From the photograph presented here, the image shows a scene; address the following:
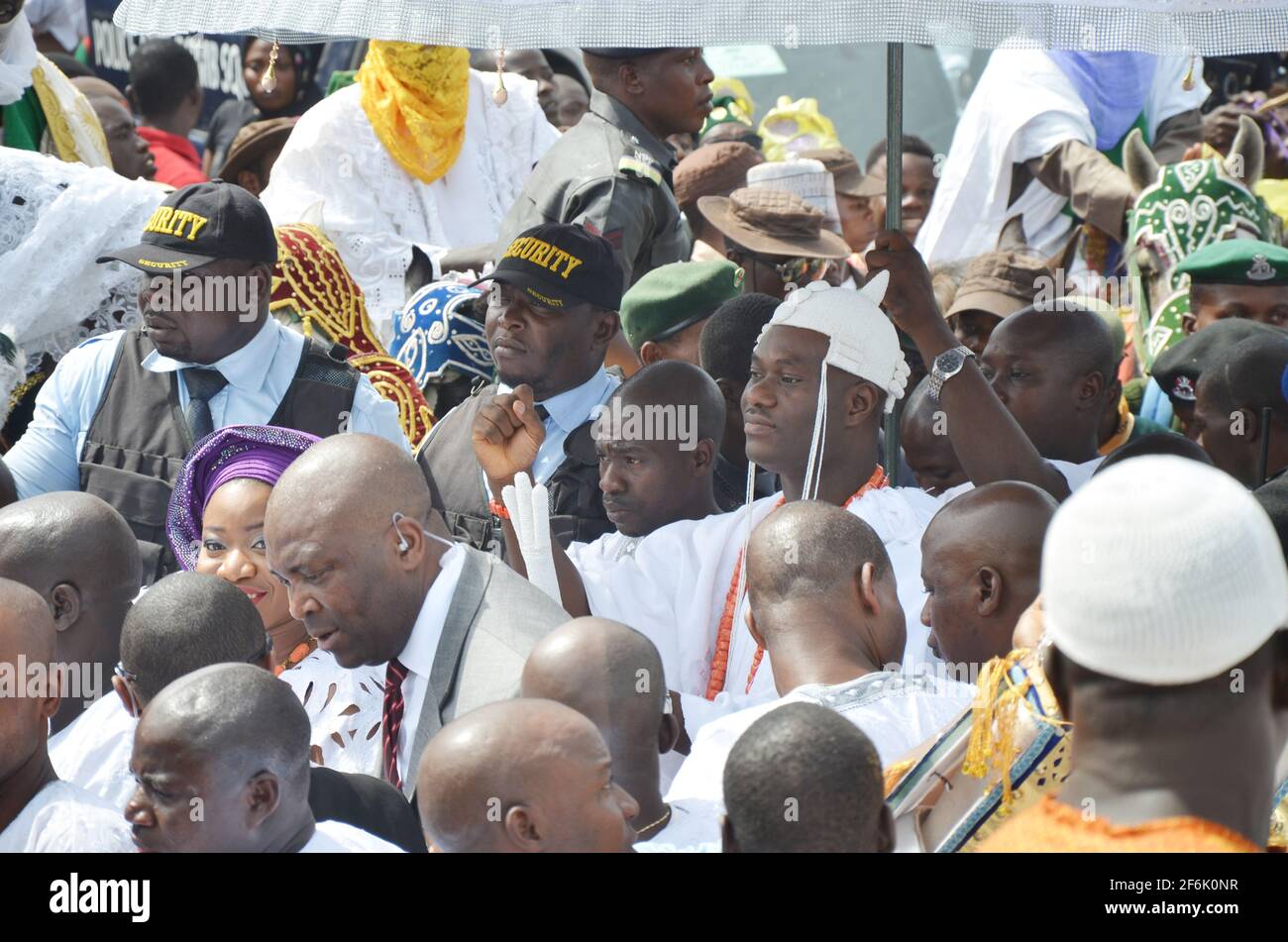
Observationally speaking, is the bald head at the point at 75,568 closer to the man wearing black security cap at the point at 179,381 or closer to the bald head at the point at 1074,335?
the man wearing black security cap at the point at 179,381

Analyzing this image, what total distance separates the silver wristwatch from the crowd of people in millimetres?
14

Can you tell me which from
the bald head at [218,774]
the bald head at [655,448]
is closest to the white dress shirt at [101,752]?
the bald head at [218,774]

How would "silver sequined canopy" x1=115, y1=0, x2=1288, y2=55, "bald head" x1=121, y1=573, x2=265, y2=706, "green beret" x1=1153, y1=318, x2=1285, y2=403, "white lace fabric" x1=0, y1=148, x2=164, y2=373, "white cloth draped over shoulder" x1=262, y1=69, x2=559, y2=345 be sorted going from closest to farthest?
"bald head" x1=121, y1=573, x2=265, y2=706 → "silver sequined canopy" x1=115, y1=0, x2=1288, y2=55 → "white lace fabric" x1=0, y1=148, x2=164, y2=373 → "green beret" x1=1153, y1=318, x2=1285, y2=403 → "white cloth draped over shoulder" x1=262, y1=69, x2=559, y2=345

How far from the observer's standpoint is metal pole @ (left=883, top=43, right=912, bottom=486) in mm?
5125

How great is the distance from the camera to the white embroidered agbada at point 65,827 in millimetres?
3064

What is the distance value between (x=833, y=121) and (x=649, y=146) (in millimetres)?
4836

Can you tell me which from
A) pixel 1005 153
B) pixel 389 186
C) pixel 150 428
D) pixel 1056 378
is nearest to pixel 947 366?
pixel 1056 378

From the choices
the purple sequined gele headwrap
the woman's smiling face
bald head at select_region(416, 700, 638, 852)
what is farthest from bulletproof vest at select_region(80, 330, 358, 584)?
bald head at select_region(416, 700, 638, 852)

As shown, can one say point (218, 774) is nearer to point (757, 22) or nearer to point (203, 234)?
point (757, 22)

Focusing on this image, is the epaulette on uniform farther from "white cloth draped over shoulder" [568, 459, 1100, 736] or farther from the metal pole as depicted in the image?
"white cloth draped over shoulder" [568, 459, 1100, 736]

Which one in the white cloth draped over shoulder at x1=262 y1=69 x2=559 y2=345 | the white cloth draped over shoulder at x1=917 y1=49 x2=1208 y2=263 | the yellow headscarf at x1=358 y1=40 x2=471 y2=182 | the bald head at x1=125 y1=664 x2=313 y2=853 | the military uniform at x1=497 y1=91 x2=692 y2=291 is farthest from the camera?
the white cloth draped over shoulder at x1=917 y1=49 x2=1208 y2=263

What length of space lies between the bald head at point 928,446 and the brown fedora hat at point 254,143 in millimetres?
3535

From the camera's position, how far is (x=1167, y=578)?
2172 mm
